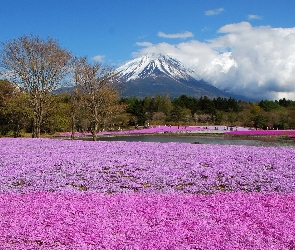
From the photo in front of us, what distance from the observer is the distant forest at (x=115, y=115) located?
42250 mm

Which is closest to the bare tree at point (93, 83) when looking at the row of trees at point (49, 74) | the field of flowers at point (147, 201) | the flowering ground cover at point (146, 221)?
the row of trees at point (49, 74)

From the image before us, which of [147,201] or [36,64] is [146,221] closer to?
[147,201]

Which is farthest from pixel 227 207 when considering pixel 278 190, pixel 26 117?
pixel 26 117

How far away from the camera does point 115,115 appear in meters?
55.8

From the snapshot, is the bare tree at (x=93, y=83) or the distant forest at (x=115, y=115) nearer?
the bare tree at (x=93, y=83)

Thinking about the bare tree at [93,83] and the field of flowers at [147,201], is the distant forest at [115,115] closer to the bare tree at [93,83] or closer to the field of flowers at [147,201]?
the bare tree at [93,83]

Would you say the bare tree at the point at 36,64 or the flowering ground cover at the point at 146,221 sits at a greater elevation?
the bare tree at the point at 36,64

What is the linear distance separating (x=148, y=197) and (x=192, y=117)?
92.8 meters

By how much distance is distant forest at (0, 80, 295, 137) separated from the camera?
42.2 metres

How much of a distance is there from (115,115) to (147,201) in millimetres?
46083

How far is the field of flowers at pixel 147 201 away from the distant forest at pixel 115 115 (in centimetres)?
2262

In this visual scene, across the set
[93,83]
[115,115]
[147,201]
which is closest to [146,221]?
[147,201]

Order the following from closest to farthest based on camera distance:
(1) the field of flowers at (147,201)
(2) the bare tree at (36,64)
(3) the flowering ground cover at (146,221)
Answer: (3) the flowering ground cover at (146,221), (1) the field of flowers at (147,201), (2) the bare tree at (36,64)

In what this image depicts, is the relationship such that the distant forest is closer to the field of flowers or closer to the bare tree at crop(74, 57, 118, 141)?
the bare tree at crop(74, 57, 118, 141)
